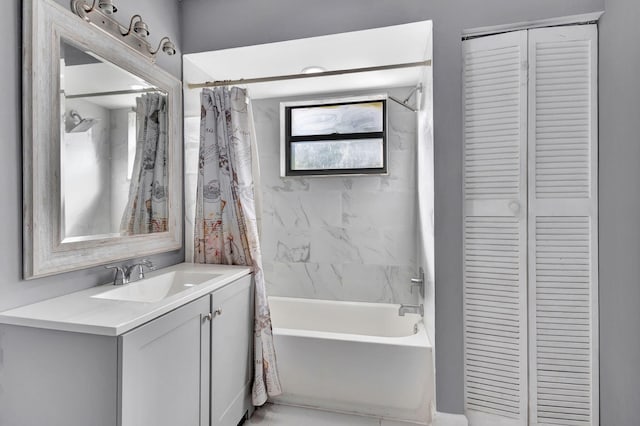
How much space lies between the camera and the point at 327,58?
227 cm

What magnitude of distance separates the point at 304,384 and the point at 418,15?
2.26 m

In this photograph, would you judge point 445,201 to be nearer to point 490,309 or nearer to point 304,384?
point 490,309

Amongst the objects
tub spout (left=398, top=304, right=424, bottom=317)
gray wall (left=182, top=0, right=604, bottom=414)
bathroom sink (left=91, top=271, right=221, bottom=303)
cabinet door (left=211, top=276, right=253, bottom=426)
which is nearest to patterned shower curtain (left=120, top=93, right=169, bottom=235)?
bathroom sink (left=91, top=271, right=221, bottom=303)

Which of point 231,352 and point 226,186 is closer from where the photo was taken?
point 231,352

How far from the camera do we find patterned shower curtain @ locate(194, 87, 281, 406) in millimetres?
2029

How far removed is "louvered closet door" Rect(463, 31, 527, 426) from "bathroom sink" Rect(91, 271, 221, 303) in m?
1.44

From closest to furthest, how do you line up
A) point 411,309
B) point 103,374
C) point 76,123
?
point 103,374, point 76,123, point 411,309

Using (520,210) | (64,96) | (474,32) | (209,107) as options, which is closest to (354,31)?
(474,32)

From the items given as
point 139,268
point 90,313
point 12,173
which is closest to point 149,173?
point 139,268

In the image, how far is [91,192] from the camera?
58.6 inches

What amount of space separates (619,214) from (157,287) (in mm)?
2288

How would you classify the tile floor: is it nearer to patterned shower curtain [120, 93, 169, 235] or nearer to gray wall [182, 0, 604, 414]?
gray wall [182, 0, 604, 414]

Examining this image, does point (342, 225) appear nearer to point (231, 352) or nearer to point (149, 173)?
point (231, 352)

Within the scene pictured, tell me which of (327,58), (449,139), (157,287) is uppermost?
(327,58)
